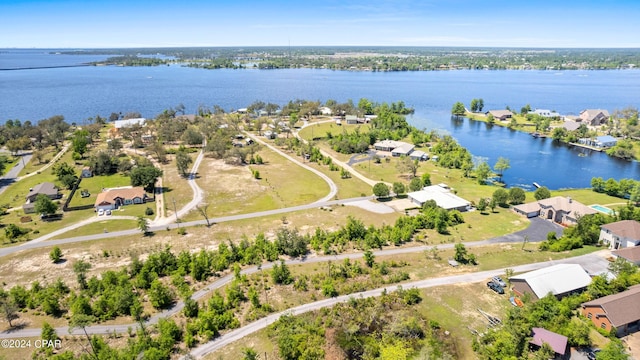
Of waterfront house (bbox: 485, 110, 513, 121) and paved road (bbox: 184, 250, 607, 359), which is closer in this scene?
paved road (bbox: 184, 250, 607, 359)

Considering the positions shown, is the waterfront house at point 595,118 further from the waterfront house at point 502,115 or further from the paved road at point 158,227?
the paved road at point 158,227

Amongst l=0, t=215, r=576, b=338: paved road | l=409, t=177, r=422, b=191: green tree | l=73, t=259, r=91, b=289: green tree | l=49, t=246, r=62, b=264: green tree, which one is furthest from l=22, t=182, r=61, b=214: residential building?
l=409, t=177, r=422, b=191: green tree

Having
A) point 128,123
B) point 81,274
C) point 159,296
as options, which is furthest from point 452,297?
point 128,123

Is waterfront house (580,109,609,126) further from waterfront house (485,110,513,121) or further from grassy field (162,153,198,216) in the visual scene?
grassy field (162,153,198,216)

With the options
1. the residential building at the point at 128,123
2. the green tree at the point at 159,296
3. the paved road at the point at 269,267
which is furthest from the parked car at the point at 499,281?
the residential building at the point at 128,123

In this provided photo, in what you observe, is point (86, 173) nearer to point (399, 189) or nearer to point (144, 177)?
point (144, 177)

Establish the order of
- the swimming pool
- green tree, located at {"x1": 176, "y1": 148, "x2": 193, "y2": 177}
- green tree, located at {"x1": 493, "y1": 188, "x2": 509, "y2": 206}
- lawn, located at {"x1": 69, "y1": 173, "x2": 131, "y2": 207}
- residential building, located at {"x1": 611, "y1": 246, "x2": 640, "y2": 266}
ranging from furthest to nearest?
1. green tree, located at {"x1": 176, "y1": 148, "x2": 193, "y2": 177}
2. lawn, located at {"x1": 69, "y1": 173, "x2": 131, "y2": 207}
3. green tree, located at {"x1": 493, "y1": 188, "x2": 509, "y2": 206}
4. the swimming pool
5. residential building, located at {"x1": 611, "y1": 246, "x2": 640, "y2": 266}

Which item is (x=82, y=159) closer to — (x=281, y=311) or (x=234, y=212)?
(x=234, y=212)
